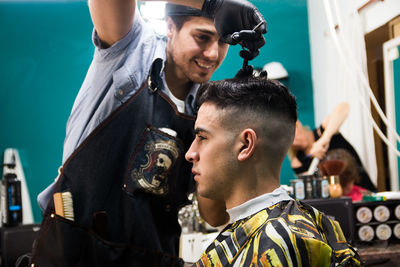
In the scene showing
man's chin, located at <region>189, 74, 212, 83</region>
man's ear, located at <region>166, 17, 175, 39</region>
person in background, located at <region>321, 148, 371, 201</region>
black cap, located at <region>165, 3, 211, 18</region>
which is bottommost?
person in background, located at <region>321, 148, 371, 201</region>

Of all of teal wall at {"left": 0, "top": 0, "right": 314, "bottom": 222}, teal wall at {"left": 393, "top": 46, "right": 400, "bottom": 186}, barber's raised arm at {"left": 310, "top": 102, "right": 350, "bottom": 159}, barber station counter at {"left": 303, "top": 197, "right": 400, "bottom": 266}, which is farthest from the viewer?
barber's raised arm at {"left": 310, "top": 102, "right": 350, "bottom": 159}

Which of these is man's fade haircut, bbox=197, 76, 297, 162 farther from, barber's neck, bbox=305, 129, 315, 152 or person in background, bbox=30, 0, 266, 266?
barber's neck, bbox=305, 129, 315, 152

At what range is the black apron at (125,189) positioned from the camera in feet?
5.26

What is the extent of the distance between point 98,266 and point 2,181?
4.17 feet

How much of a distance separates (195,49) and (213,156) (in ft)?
1.88

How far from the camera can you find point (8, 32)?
2.62 meters

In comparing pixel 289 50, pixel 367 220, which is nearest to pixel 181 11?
pixel 289 50

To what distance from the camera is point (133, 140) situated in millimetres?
1698

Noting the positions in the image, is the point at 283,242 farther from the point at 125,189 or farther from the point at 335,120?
the point at 335,120

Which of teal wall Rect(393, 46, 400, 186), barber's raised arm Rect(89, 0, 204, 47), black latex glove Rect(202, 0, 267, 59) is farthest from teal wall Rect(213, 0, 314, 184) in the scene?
teal wall Rect(393, 46, 400, 186)

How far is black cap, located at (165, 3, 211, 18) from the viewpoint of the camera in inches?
67.1

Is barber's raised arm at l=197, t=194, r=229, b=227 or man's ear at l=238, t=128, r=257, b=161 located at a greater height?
man's ear at l=238, t=128, r=257, b=161

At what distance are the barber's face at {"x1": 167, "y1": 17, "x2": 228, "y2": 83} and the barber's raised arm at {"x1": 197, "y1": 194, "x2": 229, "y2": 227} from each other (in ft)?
1.64

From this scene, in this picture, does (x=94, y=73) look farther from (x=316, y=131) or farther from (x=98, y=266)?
(x=316, y=131)
